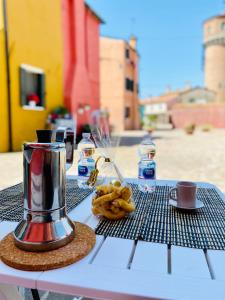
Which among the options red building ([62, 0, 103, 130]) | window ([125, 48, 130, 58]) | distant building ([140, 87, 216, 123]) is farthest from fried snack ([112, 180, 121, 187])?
distant building ([140, 87, 216, 123])

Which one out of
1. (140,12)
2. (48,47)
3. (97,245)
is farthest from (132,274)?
(140,12)

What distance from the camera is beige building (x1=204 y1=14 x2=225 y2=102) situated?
87.5 feet

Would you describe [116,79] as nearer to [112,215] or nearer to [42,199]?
[112,215]

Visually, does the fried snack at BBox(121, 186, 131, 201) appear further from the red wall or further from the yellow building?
the red wall

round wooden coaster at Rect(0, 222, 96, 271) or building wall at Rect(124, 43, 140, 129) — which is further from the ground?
building wall at Rect(124, 43, 140, 129)

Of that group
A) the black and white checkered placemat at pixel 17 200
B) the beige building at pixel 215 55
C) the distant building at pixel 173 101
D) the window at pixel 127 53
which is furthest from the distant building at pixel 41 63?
the beige building at pixel 215 55

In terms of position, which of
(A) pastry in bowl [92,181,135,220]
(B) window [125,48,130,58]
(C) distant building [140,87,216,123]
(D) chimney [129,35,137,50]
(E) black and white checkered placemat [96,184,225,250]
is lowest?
(E) black and white checkered placemat [96,184,225,250]

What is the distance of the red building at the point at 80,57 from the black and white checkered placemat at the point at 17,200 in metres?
7.16

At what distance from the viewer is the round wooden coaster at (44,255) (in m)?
0.60

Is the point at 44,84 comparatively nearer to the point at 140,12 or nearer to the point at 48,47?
the point at 48,47

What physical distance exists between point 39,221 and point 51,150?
172mm

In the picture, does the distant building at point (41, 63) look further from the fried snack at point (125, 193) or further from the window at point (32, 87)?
the fried snack at point (125, 193)

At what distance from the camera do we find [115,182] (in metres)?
1.00

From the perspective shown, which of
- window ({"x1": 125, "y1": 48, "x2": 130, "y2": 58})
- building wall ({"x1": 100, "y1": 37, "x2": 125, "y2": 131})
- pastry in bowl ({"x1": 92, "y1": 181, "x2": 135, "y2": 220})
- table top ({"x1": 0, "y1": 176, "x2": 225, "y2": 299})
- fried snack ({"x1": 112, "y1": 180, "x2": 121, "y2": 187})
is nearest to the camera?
table top ({"x1": 0, "y1": 176, "x2": 225, "y2": 299})
